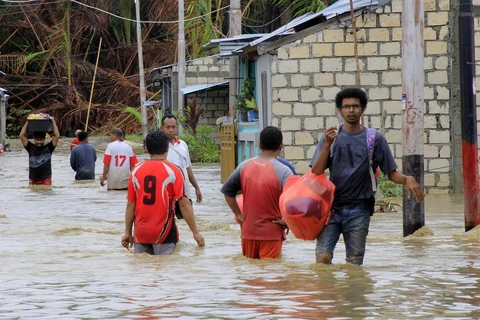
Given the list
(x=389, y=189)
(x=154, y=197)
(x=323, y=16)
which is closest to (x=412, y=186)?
(x=154, y=197)

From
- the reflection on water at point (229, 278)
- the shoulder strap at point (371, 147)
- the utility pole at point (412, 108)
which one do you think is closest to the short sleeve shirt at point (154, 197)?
the reflection on water at point (229, 278)

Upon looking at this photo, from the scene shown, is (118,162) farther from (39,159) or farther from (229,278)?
(229,278)

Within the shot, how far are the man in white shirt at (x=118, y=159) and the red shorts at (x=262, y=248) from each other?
38.4ft

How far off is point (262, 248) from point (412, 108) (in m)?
3.85

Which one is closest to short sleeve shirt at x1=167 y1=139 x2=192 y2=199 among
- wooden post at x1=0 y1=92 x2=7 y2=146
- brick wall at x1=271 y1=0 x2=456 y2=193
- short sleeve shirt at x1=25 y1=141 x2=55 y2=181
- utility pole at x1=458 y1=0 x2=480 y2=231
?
utility pole at x1=458 y1=0 x2=480 y2=231

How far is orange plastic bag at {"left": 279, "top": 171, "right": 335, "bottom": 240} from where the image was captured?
317 inches

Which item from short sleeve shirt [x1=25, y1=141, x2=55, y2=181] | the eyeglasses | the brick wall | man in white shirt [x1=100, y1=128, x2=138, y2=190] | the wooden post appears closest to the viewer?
the eyeglasses

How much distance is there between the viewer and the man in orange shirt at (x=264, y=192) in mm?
9016

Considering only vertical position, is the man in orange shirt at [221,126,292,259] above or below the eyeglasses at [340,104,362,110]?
below

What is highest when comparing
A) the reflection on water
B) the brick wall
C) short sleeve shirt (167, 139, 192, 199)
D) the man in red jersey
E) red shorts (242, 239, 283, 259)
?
the brick wall

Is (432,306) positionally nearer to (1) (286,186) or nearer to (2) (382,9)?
(1) (286,186)

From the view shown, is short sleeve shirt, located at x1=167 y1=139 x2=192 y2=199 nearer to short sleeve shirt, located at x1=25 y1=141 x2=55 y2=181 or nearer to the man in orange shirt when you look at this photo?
the man in orange shirt

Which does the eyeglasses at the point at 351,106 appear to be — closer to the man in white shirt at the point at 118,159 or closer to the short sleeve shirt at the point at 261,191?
the short sleeve shirt at the point at 261,191

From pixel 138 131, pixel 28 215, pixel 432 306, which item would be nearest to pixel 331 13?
pixel 28 215
